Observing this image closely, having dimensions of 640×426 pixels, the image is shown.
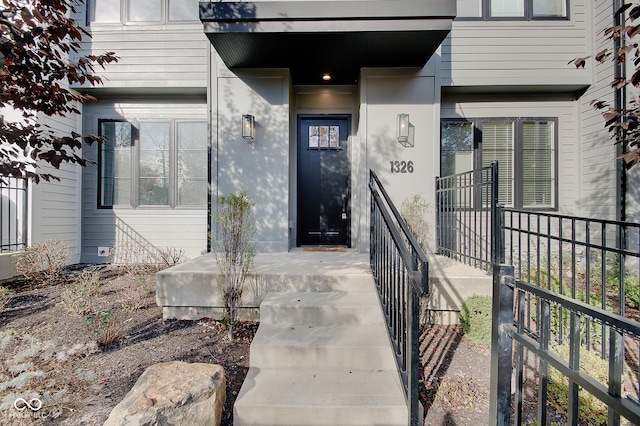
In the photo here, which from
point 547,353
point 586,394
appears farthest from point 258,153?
point 586,394

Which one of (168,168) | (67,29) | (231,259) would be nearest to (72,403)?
(231,259)

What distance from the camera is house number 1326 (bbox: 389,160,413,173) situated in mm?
4598

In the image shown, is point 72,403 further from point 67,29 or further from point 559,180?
point 559,180

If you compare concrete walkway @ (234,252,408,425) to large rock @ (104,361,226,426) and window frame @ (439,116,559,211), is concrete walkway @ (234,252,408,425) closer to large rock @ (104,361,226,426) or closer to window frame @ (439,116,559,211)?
large rock @ (104,361,226,426)

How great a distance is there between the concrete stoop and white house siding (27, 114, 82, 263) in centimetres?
445

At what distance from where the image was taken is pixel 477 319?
3.02 metres

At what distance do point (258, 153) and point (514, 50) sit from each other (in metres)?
4.42

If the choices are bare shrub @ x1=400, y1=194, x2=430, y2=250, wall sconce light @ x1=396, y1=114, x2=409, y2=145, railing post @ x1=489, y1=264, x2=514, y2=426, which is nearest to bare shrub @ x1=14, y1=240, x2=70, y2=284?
bare shrub @ x1=400, y1=194, x2=430, y2=250

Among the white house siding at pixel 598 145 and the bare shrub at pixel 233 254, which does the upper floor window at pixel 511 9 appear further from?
the bare shrub at pixel 233 254

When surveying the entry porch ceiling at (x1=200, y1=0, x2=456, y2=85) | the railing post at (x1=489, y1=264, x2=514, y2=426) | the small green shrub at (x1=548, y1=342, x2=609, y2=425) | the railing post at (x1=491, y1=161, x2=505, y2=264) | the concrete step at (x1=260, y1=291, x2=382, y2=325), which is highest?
the entry porch ceiling at (x1=200, y1=0, x2=456, y2=85)

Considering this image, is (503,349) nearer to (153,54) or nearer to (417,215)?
(417,215)

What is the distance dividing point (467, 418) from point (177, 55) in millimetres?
6179

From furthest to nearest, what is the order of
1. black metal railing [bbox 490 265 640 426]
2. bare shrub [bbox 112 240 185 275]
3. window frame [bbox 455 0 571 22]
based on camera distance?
bare shrub [bbox 112 240 185 275] → window frame [bbox 455 0 571 22] → black metal railing [bbox 490 265 640 426]

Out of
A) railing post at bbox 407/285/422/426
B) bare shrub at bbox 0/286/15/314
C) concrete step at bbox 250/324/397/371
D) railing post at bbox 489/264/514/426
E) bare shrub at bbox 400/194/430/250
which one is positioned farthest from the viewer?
bare shrub at bbox 400/194/430/250
